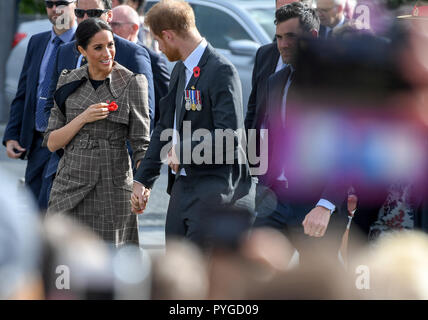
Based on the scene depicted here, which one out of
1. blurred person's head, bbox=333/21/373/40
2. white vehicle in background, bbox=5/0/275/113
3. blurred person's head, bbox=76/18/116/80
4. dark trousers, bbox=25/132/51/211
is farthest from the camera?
white vehicle in background, bbox=5/0/275/113

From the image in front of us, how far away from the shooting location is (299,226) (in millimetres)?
4395

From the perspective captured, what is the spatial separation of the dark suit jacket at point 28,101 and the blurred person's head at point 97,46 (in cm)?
88

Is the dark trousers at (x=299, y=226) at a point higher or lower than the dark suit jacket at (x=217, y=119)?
lower

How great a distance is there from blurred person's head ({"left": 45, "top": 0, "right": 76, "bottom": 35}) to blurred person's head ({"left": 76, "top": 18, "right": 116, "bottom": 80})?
87 cm

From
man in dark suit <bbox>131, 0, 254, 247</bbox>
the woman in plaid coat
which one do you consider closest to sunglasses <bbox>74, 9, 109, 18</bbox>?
the woman in plaid coat

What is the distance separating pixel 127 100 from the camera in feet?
15.9

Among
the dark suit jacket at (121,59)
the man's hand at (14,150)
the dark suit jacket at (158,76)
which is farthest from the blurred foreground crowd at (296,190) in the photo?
the dark suit jacket at (158,76)

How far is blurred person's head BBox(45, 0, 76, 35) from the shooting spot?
18.9ft

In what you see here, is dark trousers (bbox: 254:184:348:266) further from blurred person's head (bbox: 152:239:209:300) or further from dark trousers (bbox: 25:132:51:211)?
dark trousers (bbox: 25:132:51:211)

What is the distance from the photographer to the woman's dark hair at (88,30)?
489cm

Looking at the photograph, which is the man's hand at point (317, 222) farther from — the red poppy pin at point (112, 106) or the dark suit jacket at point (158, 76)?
the dark suit jacket at point (158, 76)

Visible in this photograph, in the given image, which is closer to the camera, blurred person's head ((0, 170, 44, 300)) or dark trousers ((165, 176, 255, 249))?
blurred person's head ((0, 170, 44, 300))

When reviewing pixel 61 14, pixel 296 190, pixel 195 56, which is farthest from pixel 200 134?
pixel 61 14
